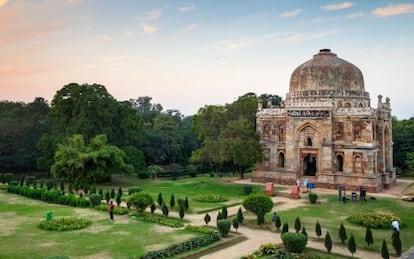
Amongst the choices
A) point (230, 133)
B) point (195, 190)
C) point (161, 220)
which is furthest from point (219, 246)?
point (230, 133)

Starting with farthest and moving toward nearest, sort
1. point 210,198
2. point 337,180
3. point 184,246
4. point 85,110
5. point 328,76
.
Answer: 1. point 85,110
2. point 328,76
3. point 337,180
4. point 210,198
5. point 184,246

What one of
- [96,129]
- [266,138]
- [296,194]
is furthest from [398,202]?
[96,129]

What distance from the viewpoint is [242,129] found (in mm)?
39375

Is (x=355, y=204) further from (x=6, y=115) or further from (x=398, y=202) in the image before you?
(x=6, y=115)

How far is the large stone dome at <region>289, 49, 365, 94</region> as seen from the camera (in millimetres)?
40344

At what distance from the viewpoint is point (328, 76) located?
133 feet

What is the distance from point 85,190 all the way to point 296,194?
1717 centimetres

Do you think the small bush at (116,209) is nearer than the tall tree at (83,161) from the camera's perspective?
Yes

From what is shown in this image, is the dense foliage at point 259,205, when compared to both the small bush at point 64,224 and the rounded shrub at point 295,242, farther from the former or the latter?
the small bush at point 64,224

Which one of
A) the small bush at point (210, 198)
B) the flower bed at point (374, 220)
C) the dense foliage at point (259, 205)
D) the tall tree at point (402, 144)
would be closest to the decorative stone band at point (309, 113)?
the small bush at point (210, 198)

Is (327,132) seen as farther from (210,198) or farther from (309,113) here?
(210,198)

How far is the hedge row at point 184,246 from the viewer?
17.3 metres

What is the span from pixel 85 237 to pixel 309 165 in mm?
26629

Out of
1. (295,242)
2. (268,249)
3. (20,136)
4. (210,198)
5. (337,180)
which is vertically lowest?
(268,249)
